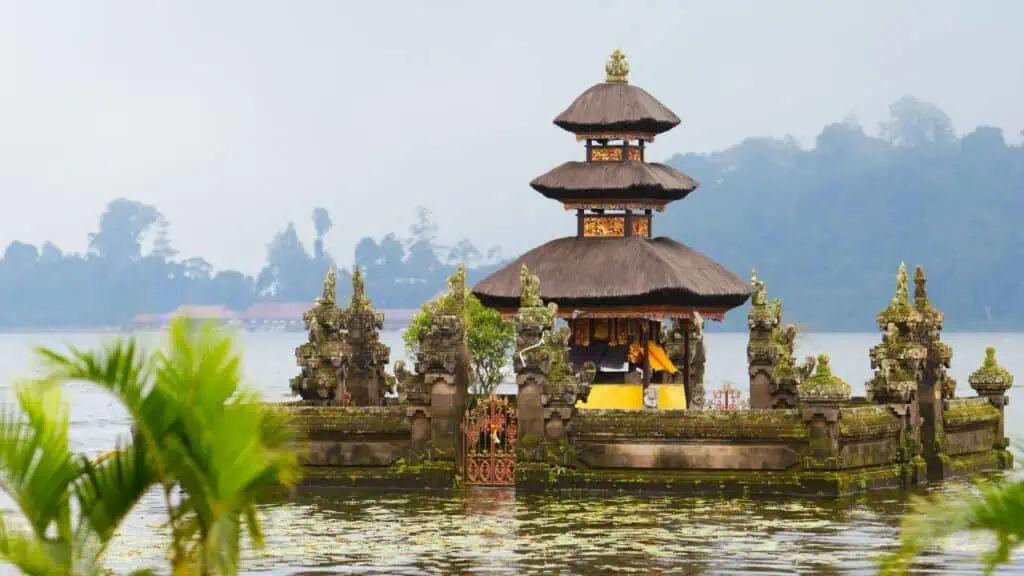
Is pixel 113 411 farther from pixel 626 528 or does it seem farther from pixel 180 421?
pixel 180 421

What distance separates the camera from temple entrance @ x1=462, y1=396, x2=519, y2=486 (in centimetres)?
4128

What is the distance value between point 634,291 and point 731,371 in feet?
420

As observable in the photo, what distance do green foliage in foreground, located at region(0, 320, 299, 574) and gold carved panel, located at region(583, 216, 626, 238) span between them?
102ft

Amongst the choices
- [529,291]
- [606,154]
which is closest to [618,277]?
[529,291]

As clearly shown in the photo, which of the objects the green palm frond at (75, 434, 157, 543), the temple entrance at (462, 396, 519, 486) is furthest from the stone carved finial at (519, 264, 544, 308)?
the green palm frond at (75, 434, 157, 543)

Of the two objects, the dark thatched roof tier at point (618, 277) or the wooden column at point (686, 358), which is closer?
the dark thatched roof tier at point (618, 277)

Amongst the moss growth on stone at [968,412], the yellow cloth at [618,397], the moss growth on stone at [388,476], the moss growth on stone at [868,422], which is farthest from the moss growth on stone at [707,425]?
the moss growth on stone at [968,412]

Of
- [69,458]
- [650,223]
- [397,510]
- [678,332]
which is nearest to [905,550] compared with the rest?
[69,458]

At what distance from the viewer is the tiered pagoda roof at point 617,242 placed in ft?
145

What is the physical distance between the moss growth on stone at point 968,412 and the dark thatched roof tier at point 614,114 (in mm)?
8033

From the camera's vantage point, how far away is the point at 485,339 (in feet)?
216

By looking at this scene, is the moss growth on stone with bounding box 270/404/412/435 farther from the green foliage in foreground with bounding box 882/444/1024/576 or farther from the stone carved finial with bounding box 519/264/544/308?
the green foliage in foreground with bounding box 882/444/1024/576

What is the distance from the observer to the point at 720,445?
40094mm

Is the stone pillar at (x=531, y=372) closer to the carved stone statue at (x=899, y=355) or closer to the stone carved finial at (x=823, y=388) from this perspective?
the stone carved finial at (x=823, y=388)
